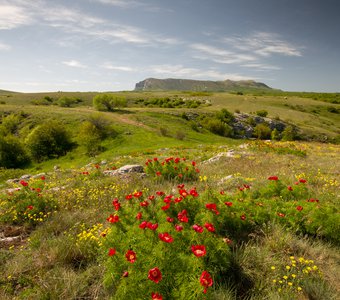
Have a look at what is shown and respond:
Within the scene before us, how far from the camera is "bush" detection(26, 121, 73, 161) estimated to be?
37656 mm

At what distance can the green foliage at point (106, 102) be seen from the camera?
55531mm

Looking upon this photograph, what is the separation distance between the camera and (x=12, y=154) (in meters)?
36.4

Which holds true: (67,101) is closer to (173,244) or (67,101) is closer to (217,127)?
(217,127)

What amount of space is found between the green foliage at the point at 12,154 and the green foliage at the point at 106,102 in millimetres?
21764

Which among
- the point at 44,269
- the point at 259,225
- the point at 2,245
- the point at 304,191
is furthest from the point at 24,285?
the point at 304,191

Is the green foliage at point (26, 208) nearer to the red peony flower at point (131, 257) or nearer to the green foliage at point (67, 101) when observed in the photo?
the red peony flower at point (131, 257)

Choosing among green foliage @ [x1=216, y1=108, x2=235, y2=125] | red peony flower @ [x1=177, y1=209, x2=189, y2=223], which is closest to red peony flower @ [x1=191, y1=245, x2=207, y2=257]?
red peony flower @ [x1=177, y1=209, x2=189, y2=223]

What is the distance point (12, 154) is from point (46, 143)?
16.7 ft

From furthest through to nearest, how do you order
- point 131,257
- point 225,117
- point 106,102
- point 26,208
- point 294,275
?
point 225,117 < point 106,102 < point 26,208 < point 294,275 < point 131,257

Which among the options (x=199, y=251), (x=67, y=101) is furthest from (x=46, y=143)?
(x=67, y=101)

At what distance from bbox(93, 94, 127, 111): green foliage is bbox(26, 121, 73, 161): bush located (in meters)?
17.7

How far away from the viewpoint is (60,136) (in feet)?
130

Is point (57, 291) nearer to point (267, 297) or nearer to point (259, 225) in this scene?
point (267, 297)

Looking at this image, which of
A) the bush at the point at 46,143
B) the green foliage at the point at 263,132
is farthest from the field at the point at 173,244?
the green foliage at the point at 263,132
